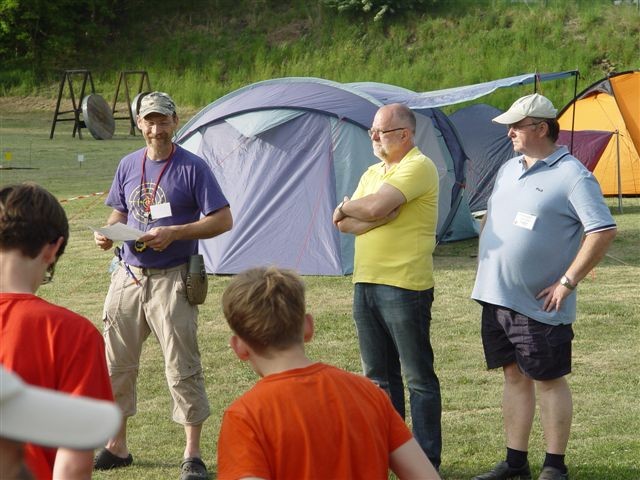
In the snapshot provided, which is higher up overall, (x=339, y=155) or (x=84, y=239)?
(x=339, y=155)

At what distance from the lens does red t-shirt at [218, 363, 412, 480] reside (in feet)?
7.50

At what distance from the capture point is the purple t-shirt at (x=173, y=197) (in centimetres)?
467

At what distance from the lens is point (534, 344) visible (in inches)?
173

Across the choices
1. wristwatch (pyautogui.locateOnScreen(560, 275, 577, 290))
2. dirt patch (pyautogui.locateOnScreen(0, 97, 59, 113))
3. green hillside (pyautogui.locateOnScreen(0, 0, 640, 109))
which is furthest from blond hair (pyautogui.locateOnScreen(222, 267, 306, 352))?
dirt patch (pyautogui.locateOnScreen(0, 97, 59, 113))

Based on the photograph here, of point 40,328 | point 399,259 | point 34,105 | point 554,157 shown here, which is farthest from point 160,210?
point 34,105

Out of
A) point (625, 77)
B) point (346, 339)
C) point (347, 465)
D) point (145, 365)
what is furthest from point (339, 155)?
point (347, 465)

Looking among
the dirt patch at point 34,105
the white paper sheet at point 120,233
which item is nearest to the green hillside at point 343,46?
the dirt patch at point 34,105

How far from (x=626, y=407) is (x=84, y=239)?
25.3ft

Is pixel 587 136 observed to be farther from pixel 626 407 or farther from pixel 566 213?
pixel 566 213

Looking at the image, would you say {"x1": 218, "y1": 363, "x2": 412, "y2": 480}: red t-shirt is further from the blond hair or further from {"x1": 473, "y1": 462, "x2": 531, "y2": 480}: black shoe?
{"x1": 473, "y1": 462, "x2": 531, "y2": 480}: black shoe

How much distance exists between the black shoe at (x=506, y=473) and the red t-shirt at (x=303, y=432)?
92.4 inches

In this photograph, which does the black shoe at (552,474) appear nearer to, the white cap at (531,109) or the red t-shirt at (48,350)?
the white cap at (531,109)

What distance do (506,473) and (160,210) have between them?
6.21 feet

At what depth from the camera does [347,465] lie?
2297 mm
